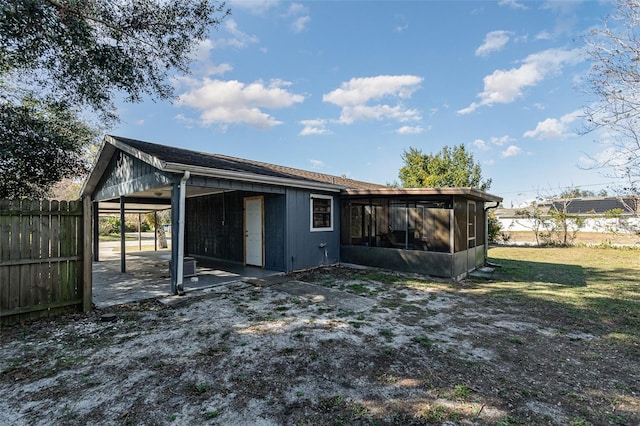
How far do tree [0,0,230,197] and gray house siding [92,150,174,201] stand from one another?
1514 mm

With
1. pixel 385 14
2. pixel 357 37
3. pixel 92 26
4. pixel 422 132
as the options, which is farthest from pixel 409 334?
pixel 422 132

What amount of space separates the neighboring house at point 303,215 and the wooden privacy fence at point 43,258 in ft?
4.76

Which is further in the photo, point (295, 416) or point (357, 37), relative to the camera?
point (357, 37)

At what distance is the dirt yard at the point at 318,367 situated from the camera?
2.29 m

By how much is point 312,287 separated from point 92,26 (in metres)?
7.38

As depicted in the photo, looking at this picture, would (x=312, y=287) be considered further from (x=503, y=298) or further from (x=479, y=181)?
(x=479, y=181)

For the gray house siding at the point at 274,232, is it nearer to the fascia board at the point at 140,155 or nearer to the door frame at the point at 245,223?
the door frame at the point at 245,223

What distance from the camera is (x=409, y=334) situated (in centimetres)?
387

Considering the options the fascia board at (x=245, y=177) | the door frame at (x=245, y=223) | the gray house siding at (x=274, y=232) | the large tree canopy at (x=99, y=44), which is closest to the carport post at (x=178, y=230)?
the fascia board at (x=245, y=177)

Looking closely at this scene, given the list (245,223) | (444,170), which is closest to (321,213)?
(245,223)

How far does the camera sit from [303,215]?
8320mm

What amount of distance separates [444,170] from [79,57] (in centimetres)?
1850

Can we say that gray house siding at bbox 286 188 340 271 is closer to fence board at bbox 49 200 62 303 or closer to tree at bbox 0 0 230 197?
tree at bbox 0 0 230 197

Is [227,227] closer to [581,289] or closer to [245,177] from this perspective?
[245,177]
